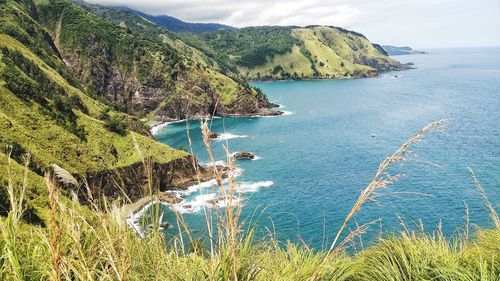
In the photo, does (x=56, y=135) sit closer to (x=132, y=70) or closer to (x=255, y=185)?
(x=255, y=185)

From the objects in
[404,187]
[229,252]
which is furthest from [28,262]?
[404,187]

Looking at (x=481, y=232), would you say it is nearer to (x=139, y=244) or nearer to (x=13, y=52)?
(x=139, y=244)

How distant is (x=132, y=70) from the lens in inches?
5930

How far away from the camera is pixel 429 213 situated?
54.9m

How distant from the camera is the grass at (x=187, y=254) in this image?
4055mm

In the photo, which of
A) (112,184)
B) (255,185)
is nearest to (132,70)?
(112,184)

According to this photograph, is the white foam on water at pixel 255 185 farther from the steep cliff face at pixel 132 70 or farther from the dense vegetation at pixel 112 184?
the steep cliff face at pixel 132 70

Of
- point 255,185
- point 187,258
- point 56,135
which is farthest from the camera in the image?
point 255,185

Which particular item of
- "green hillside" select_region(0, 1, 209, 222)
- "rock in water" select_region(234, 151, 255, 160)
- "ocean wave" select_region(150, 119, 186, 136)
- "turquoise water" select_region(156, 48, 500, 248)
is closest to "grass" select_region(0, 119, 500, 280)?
"turquoise water" select_region(156, 48, 500, 248)

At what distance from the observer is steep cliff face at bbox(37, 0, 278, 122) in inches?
5689

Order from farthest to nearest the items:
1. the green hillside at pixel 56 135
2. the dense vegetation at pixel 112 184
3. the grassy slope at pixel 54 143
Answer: the green hillside at pixel 56 135, the grassy slope at pixel 54 143, the dense vegetation at pixel 112 184

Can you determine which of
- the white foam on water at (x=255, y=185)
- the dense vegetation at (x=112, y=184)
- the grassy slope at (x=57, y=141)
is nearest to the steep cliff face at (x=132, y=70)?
the dense vegetation at (x=112, y=184)

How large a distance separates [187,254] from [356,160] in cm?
7889

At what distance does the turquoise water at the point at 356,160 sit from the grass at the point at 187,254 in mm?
8209
